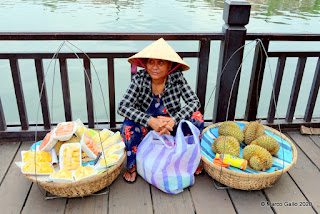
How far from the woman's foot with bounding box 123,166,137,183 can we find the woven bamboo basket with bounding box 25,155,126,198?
0.58 ft

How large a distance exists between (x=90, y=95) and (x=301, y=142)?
1776 millimetres

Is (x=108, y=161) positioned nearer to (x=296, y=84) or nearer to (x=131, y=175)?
(x=131, y=175)

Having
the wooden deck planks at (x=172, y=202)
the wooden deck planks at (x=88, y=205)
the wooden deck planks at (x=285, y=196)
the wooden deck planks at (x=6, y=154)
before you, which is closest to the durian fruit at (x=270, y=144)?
the wooden deck planks at (x=285, y=196)

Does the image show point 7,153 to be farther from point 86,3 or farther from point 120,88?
point 86,3

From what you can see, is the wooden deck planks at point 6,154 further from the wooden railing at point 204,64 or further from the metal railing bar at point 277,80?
the metal railing bar at point 277,80

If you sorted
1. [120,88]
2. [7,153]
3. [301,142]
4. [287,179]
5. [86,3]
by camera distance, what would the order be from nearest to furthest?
[287,179] → [7,153] → [301,142] → [120,88] → [86,3]

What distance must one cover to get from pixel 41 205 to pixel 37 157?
28cm

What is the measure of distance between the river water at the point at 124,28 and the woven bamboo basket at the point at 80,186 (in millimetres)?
1242

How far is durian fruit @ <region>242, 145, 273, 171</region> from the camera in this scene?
5.70 feet

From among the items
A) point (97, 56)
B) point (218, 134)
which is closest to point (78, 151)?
point (97, 56)

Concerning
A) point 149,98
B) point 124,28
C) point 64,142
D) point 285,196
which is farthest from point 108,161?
point 124,28

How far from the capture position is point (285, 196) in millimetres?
1750

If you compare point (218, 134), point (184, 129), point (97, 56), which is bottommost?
point (218, 134)

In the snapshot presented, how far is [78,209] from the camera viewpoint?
162cm
